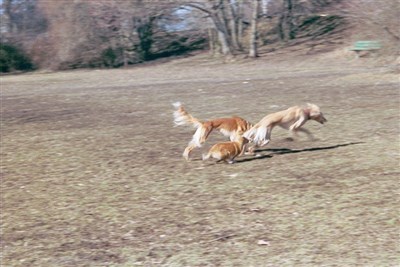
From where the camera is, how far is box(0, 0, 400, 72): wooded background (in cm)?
4072

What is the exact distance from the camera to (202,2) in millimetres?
40156

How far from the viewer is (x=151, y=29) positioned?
43969mm

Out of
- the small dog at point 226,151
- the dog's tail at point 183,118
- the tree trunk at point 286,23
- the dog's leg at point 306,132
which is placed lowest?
the tree trunk at point 286,23

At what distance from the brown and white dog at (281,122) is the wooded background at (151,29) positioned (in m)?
28.5

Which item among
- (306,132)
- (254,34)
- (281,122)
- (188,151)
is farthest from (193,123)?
(254,34)

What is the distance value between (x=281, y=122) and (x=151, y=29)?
34.2 meters

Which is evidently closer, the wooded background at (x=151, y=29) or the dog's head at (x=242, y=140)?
the dog's head at (x=242, y=140)

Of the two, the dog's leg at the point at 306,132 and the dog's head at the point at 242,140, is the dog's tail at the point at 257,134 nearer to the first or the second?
the dog's head at the point at 242,140

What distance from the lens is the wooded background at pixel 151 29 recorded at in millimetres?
40719

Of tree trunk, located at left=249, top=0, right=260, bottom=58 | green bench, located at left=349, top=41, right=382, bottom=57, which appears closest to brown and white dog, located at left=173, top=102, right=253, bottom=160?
green bench, located at left=349, top=41, right=382, bottom=57

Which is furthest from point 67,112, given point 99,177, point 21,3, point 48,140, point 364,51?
point 21,3

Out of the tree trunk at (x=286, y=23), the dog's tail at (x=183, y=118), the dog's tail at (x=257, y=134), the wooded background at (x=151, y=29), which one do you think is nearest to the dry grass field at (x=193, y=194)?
the dog's tail at (x=257, y=134)

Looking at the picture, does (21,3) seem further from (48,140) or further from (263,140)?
(263,140)

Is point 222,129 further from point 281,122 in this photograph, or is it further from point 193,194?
point 193,194
